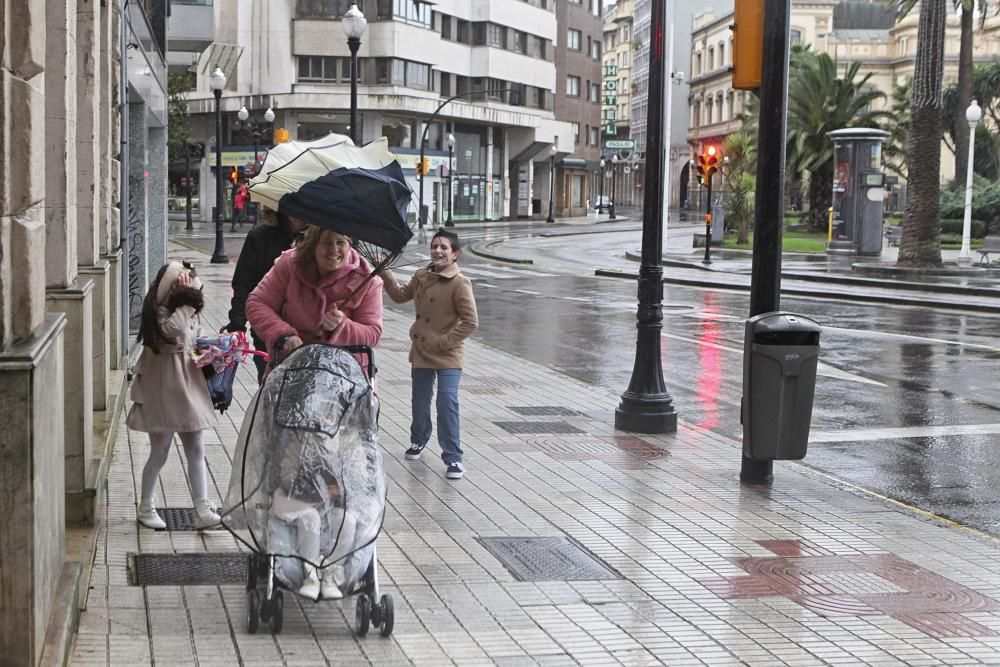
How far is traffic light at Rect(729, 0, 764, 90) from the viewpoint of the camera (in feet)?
30.2

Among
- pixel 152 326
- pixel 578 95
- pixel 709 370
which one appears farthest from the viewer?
pixel 578 95

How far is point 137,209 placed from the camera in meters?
15.2

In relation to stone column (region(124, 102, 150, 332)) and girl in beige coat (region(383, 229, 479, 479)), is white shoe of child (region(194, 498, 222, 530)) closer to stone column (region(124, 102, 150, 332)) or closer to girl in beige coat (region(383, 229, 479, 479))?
girl in beige coat (region(383, 229, 479, 479))

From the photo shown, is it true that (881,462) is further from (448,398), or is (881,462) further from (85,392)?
(85,392)

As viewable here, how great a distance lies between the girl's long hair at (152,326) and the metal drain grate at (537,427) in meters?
4.56

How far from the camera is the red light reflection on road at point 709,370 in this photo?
42.4 ft

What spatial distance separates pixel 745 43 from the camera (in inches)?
364

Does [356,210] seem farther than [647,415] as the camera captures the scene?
No

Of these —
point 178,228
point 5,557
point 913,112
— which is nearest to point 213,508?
point 5,557

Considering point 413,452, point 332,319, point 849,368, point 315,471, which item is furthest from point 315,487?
point 849,368

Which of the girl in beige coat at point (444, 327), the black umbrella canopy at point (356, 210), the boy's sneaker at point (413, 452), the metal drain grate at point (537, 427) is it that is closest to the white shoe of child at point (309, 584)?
the black umbrella canopy at point (356, 210)

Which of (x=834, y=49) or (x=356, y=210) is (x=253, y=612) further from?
(x=834, y=49)

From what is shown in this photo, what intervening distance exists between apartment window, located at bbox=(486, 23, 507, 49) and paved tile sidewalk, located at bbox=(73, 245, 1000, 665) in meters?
69.7

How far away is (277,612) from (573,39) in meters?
94.5
